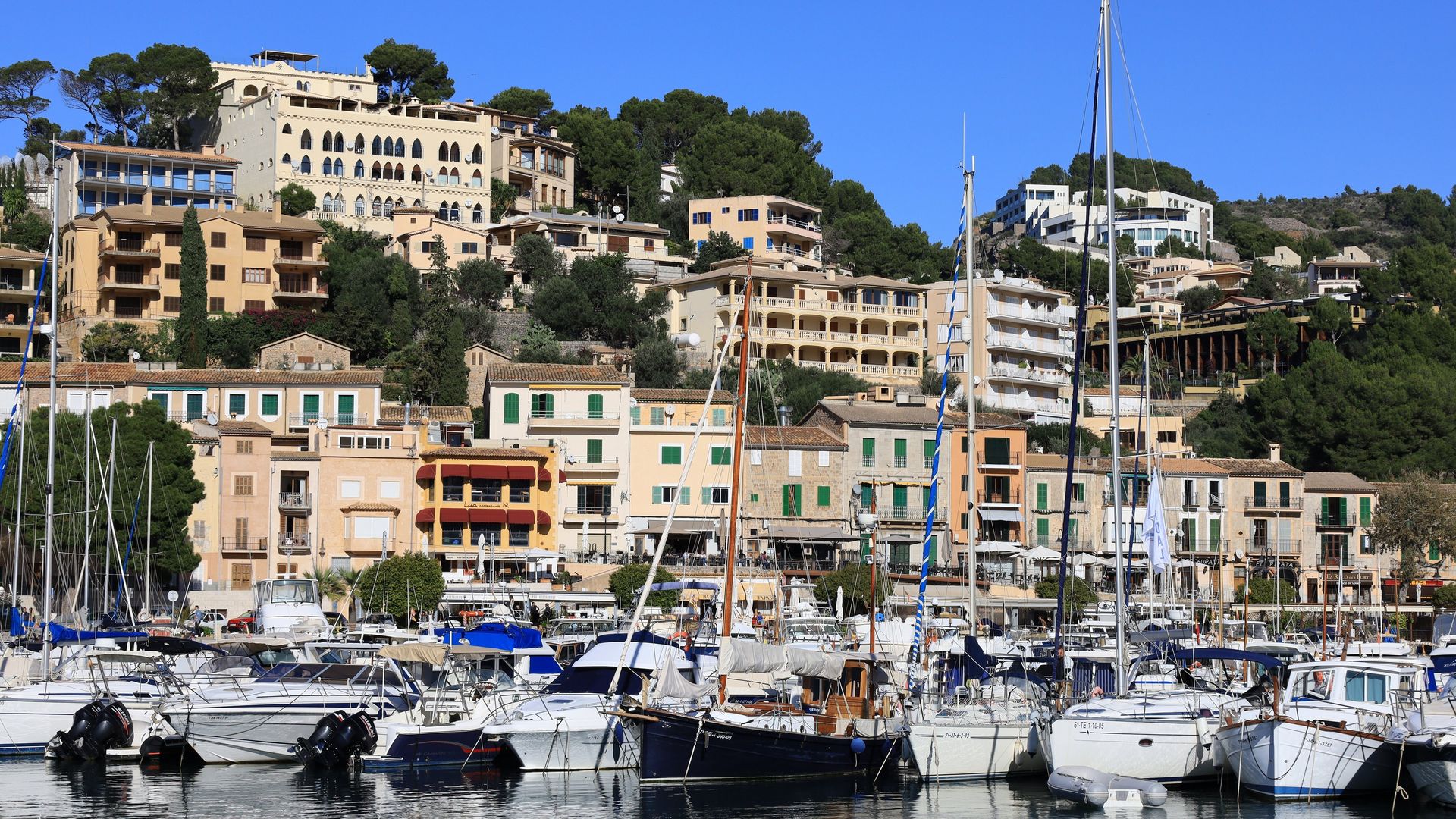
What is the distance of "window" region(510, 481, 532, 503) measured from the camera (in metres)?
62.2

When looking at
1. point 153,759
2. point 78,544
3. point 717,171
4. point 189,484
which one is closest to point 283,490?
point 189,484

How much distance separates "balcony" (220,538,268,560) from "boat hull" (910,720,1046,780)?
32.6 metres

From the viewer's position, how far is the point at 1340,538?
71.5 metres

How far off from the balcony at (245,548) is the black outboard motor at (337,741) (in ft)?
84.6

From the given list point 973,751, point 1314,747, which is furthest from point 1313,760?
point 973,751

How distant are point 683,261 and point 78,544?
5655 cm

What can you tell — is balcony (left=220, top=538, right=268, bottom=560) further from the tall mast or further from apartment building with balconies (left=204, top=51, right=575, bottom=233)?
apartment building with balconies (left=204, top=51, right=575, bottom=233)

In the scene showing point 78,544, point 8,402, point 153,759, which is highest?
point 8,402

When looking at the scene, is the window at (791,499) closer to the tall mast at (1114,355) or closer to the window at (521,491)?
the window at (521,491)

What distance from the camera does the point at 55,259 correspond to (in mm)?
40594

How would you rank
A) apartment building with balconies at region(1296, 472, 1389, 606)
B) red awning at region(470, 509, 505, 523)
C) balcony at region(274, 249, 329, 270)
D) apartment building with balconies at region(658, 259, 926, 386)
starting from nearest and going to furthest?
1. red awning at region(470, 509, 505, 523)
2. apartment building with balconies at region(1296, 472, 1389, 606)
3. balcony at region(274, 249, 329, 270)
4. apartment building with balconies at region(658, 259, 926, 386)

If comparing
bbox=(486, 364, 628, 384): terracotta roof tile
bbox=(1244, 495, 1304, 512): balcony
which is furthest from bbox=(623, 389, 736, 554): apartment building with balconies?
bbox=(1244, 495, 1304, 512): balcony

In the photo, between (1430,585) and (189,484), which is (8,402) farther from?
(1430,585)

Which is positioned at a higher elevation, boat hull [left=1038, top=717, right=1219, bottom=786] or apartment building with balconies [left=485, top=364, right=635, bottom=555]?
apartment building with balconies [left=485, top=364, right=635, bottom=555]
